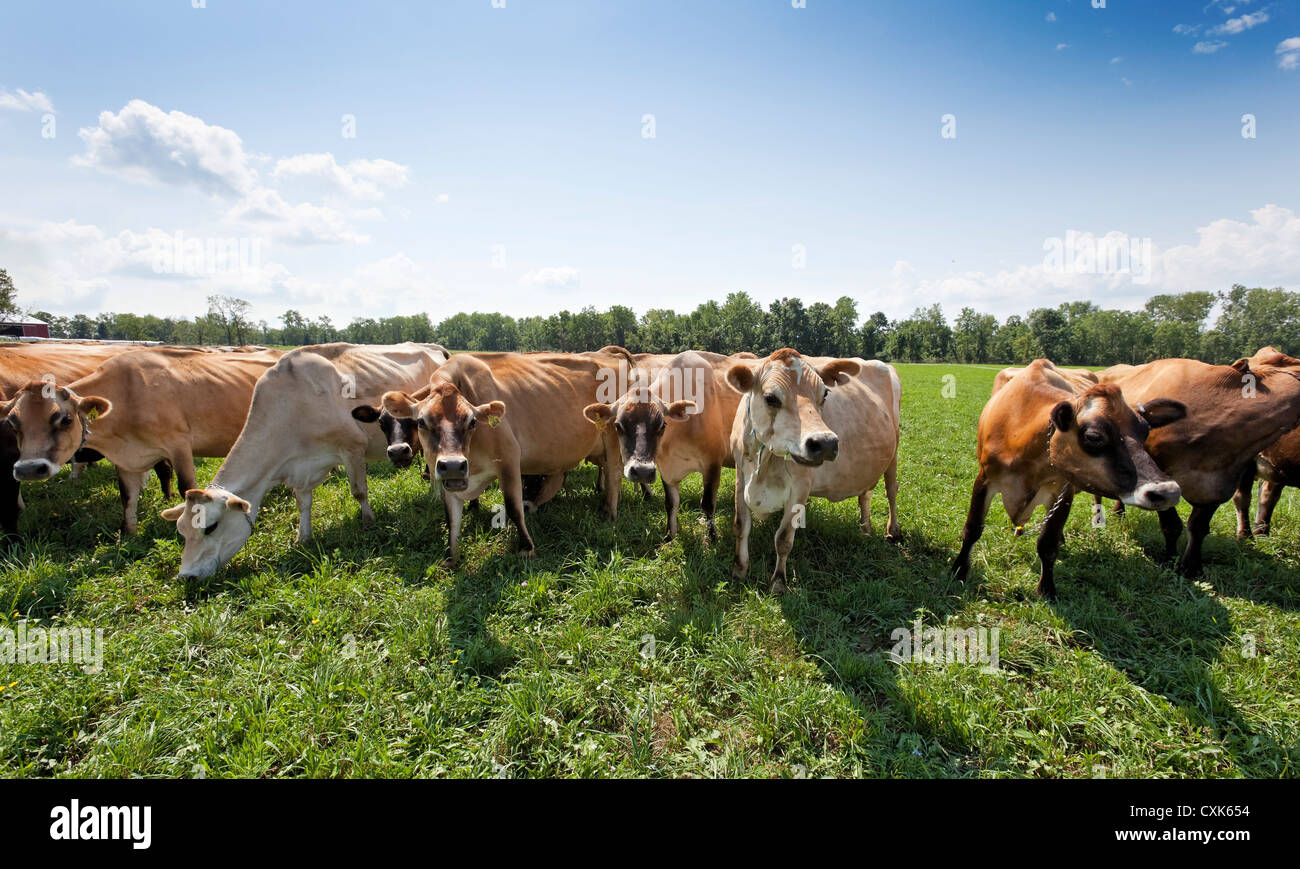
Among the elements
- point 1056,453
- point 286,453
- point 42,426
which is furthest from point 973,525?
point 42,426

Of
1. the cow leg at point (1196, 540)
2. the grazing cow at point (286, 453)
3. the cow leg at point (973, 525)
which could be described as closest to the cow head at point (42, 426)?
the grazing cow at point (286, 453)

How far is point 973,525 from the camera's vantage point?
5.41m

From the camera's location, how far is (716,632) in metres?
4.49

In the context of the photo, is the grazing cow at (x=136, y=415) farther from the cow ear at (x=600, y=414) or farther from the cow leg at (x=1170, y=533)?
the cow leg at (x=1170, y=533)

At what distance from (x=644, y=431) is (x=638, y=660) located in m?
2.45

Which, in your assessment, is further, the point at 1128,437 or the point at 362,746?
the point at 1128,437

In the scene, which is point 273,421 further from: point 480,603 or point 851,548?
point 851,548

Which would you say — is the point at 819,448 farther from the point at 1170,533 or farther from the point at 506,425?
the point at 1170,533

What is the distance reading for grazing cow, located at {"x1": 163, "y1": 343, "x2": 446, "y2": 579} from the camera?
5.45 meters

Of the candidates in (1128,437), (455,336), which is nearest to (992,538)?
(1128,437)

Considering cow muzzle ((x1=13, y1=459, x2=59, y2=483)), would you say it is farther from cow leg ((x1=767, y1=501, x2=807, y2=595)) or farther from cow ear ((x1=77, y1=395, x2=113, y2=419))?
cow leg ((x1=767, y1=501, x2=807, y2=595))
